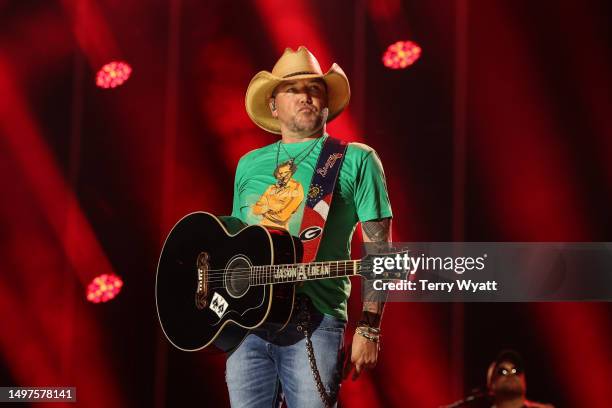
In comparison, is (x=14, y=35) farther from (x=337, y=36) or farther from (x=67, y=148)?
(x=337, y=36)

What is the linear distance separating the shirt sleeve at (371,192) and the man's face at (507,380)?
35.6 inches

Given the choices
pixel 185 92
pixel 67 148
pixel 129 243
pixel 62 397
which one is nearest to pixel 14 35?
pixel 67 148

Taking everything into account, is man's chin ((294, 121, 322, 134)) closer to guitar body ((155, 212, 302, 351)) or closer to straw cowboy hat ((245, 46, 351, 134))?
straw cowboy hat ((245, 46, 351, 134))

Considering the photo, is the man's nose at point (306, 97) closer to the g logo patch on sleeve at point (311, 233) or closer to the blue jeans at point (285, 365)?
the g logo patch on sleeve at point (311, 233)

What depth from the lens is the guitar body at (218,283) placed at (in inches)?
107

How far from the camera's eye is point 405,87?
353 cm

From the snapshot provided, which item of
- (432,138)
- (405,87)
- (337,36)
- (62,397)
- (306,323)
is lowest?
(62,397)

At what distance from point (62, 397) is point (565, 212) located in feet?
7.63

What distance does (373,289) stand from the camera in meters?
2.74

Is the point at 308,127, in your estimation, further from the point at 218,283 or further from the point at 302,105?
the point at 218,283

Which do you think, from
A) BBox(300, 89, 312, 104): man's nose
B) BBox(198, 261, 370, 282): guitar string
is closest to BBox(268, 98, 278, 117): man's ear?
BBox(300, 89, 312, 104): man's nose

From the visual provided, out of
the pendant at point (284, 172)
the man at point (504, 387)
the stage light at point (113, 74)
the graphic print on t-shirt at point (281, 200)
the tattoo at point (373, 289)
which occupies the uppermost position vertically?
the stage light at point (113, 74)

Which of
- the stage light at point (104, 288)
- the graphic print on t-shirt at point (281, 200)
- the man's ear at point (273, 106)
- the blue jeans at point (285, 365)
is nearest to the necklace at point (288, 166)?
the graphic print on t-shirt at point (281, 200)

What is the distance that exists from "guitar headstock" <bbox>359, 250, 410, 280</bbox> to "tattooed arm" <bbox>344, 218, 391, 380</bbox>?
11cm
